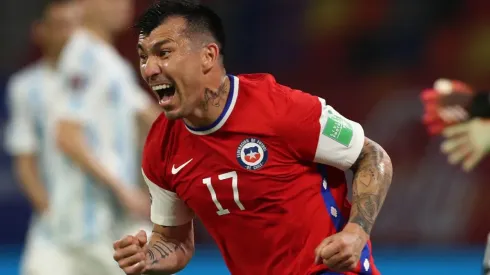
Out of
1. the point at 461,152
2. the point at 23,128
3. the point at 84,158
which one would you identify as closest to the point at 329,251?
the point at 461,152

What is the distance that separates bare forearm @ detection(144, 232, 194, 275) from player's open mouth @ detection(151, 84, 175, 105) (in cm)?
55

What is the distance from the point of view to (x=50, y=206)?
6945mm

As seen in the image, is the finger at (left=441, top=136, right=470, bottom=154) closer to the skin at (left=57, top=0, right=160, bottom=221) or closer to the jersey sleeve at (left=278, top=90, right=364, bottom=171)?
the jersey sleeve at (left=278, top=90, right=364, bottom=171)

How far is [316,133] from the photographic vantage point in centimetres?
366

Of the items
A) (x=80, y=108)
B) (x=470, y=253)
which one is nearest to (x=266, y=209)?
(x=80, y=108)

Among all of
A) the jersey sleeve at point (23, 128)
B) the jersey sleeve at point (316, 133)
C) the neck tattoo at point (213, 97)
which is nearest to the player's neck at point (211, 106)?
the neck tattoo at point (213, 97)

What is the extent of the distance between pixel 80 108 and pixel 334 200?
2.88 m

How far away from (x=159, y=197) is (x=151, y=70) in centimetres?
55

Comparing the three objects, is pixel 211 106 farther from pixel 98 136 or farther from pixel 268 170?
pixel 98 136

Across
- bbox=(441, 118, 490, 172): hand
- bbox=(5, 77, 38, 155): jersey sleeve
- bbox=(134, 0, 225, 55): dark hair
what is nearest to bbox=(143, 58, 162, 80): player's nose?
bbox=(134, 0, 225, 55): dark hair

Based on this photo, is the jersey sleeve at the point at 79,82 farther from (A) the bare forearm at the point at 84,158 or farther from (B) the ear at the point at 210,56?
(B) the ear at the point at 210,56

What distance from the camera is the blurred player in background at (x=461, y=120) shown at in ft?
15.1

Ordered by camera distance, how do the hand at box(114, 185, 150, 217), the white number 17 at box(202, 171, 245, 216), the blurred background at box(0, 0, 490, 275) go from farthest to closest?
1. the blurred background at box(0, 0, 490, 275)
2. the hand at box(114, 185, 150, 217)
3. the white number 17 at box(202, 171, 245, 216)

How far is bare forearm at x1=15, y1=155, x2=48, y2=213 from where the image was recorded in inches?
281
